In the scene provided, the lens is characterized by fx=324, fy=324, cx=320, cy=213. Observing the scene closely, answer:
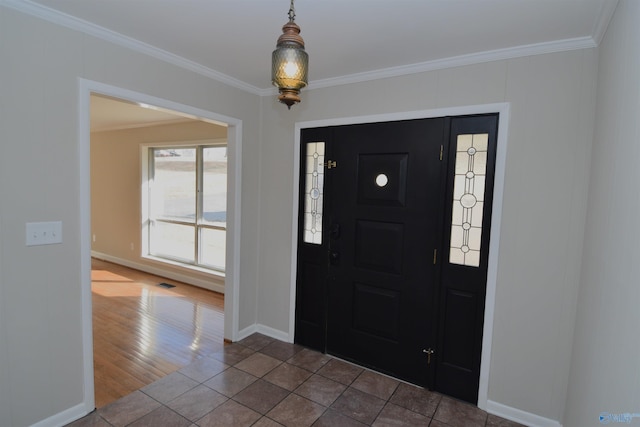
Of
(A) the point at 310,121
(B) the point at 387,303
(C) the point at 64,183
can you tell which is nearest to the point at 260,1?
(A) the point at 310,121

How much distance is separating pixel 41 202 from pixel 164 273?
3597 millimetres

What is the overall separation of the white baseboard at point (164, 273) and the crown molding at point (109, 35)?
2.93m

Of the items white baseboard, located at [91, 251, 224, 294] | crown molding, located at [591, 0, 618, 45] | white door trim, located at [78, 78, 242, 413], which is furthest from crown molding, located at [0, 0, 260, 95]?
white baseboard, located at [91, 251, 224, 294]

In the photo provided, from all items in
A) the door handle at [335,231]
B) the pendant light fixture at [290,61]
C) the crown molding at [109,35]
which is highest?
the crown molding at [109,35]

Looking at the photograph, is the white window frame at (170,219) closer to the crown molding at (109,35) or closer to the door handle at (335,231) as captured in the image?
the crown molding at (109,35)

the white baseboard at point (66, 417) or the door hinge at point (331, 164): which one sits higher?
the door hinge at point (331, 164)

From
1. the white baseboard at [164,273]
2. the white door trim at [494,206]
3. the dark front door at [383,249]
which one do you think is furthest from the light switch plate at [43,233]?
the white baseboard at [164,273]

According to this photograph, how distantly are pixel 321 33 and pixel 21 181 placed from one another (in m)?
1.92

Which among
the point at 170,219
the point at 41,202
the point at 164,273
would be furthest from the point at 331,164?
the point at 164,273

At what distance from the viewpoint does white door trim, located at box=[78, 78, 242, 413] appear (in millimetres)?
2027

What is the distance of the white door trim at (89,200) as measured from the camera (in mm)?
2027

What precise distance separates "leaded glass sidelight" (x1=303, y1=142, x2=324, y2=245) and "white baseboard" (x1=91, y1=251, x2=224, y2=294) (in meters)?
2.21

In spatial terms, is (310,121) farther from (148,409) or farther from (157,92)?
(148,409)

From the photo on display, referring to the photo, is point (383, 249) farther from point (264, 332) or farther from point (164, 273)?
point (164, 273)
